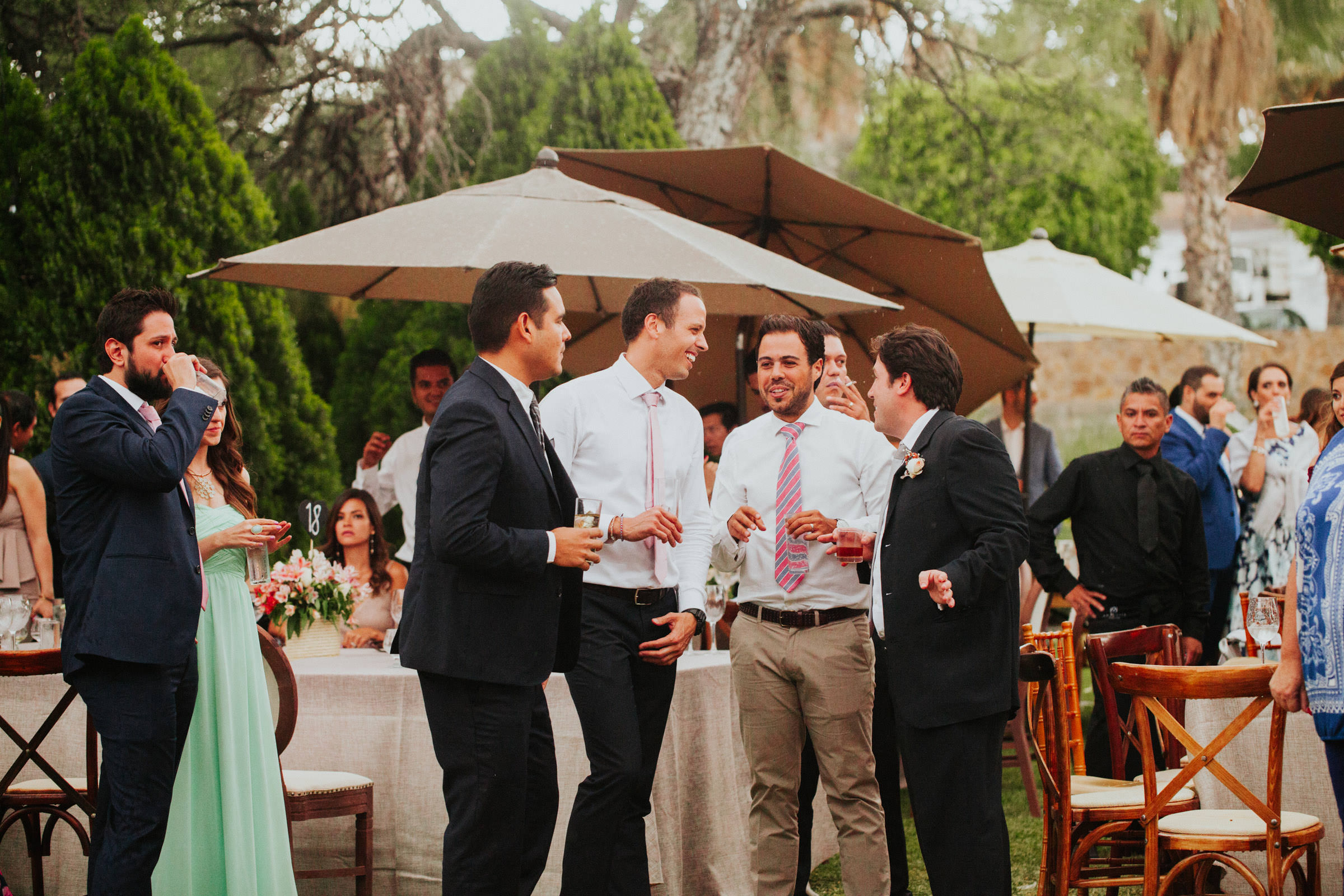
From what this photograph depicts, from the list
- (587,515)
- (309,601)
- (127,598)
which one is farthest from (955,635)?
(309,601)

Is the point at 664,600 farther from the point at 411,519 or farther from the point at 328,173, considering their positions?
the point at 328,173

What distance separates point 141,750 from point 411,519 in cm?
329

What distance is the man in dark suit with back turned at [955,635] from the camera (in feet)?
11.7

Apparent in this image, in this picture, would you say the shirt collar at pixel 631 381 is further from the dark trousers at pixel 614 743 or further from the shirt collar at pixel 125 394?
the shirt collar at pixel 125 394

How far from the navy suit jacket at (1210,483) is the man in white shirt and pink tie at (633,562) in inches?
161

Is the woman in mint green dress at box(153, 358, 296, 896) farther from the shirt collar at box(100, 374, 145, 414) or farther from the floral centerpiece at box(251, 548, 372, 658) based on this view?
the floral centerpiece at box(251, 548, 372, 658)

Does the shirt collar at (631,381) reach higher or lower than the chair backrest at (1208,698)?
higher

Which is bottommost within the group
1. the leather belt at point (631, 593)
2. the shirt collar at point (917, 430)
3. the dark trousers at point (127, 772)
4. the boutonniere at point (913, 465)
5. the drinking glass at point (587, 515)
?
the dark trousers at point (127, 772)

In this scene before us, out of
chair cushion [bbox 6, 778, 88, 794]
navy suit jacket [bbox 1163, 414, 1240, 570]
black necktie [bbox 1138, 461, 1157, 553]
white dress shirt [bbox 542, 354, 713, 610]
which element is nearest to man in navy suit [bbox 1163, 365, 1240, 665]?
navy suit jacket [bbox 1163, 414, 1240, 570]

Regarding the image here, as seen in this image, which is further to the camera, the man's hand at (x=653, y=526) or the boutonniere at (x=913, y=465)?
the boutonniere at (x=913, y=465)

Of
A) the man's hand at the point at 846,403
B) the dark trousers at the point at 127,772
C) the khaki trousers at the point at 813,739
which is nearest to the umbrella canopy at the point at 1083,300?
the man's hand at the point at 846,403

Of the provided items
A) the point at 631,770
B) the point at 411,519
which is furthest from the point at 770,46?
the point at 631,770

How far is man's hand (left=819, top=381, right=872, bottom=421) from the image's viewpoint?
5012mm

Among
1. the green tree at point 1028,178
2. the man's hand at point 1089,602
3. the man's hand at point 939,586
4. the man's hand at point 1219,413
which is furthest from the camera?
the green tree at point 1028,178
